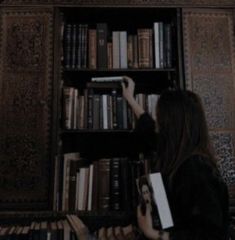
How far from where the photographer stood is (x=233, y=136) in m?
1.68

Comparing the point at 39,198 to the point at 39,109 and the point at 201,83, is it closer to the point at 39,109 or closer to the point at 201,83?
the point at 39,109

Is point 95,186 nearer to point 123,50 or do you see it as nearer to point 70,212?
point 70,212

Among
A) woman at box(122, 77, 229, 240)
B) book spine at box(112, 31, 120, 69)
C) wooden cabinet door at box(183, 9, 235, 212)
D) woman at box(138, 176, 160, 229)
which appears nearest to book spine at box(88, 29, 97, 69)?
book spine at box(112, 31, 120, 69)

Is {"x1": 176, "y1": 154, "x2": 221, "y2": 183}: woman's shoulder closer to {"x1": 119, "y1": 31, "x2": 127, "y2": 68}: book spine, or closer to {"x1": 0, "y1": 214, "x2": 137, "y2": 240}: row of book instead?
{"x1": 0, "y1": 214, "x2": 137, "y2": 240}: row of book

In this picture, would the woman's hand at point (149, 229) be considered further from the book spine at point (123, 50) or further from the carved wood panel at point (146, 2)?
the carved wood panel at point (146, 2)

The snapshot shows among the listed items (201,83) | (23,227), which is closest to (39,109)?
(23,227)

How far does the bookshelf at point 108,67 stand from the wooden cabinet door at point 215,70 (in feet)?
0.22

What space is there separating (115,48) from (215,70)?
0.54 m

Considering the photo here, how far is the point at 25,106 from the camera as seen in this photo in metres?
1.68

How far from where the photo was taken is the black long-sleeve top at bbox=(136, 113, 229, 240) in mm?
952

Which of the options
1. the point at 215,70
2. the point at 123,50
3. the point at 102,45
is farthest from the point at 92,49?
the point at 215,70

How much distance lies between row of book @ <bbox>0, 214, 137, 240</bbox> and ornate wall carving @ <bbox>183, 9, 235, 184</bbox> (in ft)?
1.97

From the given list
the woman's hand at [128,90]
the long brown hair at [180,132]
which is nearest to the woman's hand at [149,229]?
the long brown hair at [180,132]

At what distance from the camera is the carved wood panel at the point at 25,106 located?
1.61 metres
